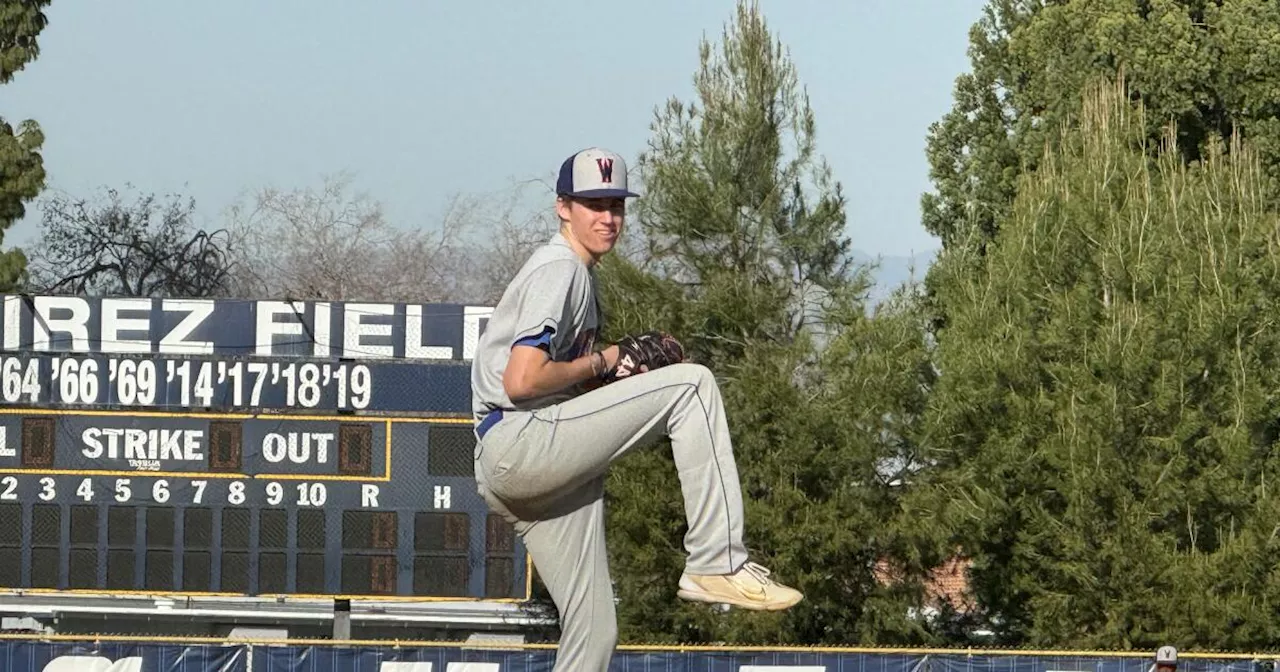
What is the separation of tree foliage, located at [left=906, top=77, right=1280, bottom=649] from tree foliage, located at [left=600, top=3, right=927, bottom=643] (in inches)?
37.2

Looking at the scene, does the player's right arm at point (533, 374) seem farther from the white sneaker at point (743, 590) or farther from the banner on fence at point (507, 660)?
the banner on fence at point (507, 660)

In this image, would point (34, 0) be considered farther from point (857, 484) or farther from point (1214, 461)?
point (1214, 461)

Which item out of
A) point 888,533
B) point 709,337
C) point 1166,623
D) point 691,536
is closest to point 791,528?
point 888,533

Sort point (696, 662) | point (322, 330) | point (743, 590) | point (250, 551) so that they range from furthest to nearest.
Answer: point (322, 330), point (250, 551), point (696, 662), point (743, 590)

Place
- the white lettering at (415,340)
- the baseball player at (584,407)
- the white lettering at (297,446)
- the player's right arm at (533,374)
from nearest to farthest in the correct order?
the player's right arm at (533,374) → the baseball player at (584,407) → the white lettering at (297,446) → the white lettering at (415,340)

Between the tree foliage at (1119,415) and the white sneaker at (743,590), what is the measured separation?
19.4 m

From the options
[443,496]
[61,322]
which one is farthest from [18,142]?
[443,496]

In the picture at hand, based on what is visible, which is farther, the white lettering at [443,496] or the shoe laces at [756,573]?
the white lettering at [443,496]

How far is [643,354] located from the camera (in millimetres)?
6039

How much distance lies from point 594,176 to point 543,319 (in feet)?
1.86

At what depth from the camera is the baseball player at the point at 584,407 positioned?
18.8 feet

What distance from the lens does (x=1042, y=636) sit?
2531 centimetres

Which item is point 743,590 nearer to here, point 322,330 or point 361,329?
point 361,329

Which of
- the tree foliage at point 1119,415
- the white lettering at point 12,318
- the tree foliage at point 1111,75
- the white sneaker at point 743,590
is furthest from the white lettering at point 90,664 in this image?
the tree foliage at point 1111,75
